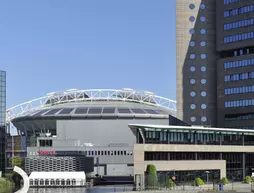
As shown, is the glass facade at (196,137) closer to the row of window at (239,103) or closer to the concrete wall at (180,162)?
the concrete wall at (180,162)

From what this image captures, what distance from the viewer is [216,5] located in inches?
6708

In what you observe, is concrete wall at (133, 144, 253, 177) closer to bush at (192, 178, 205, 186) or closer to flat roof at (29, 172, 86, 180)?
bush at (192, 178, 205, 186)

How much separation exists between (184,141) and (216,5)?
64407 millimetres

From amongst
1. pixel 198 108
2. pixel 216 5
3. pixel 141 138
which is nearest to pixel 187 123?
pixel 198 108

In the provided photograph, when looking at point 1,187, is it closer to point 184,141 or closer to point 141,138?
point 141,138

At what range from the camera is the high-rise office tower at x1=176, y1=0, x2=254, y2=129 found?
536 feet

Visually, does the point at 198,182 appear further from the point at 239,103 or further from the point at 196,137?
the point at 239,103

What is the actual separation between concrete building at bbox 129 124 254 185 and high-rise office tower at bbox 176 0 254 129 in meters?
29.9

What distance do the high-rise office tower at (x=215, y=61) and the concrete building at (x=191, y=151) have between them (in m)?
29.9

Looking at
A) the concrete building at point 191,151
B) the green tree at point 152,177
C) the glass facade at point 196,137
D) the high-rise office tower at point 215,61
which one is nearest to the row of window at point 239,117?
the high-rise office tower at point 215,61

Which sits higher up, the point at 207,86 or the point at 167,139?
the point at 207,86

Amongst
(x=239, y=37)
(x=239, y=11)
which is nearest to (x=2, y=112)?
(x=239, y=37)

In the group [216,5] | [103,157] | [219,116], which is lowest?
[103,157]

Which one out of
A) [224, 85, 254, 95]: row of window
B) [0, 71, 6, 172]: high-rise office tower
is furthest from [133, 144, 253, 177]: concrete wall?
[0, 71, 6, 172]: high-rise office tower
